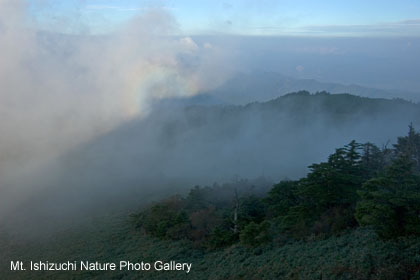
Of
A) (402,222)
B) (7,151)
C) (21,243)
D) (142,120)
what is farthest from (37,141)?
(402,222)

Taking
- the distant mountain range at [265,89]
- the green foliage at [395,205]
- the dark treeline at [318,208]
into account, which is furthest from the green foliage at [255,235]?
the distant mountain range at [265,89]

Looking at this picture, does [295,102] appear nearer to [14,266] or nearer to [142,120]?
[142,120]

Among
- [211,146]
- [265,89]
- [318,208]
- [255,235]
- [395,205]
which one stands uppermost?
[265,89]

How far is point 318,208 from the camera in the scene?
51.1 ft

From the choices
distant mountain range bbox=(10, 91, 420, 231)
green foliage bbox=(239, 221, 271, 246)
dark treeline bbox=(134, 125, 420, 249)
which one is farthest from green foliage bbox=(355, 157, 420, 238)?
distant mountain range bbox=(10, 91, 420, 231)

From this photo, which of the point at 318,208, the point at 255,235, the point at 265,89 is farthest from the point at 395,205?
the point at 265,89

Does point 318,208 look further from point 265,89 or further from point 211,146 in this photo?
point 265,89

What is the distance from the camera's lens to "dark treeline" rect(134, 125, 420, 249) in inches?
442

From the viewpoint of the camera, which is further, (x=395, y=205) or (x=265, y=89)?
(x=265, y=89)

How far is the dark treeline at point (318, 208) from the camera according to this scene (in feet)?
36.9

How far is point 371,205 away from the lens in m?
11.4

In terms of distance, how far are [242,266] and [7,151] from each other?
192 feet

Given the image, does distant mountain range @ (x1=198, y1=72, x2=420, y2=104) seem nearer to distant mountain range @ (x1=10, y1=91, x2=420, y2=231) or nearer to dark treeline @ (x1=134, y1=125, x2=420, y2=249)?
distant mountain range @ (x1=10, y1=91, x2=420, y2=231)

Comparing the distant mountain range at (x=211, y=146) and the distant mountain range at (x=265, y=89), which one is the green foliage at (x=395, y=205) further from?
the distant mountain range at (x=265, y=89)
